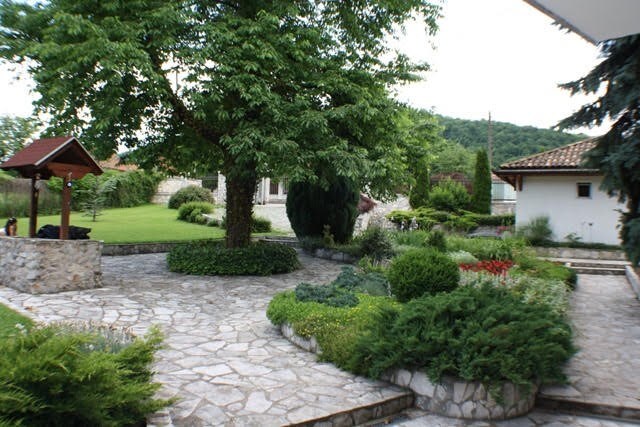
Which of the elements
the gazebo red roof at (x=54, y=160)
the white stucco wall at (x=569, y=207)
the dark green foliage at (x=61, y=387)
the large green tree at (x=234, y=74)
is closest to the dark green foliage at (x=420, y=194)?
the white stucco wall at (x=569, y=207)

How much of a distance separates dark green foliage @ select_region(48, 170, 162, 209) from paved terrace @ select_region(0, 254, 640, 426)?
19686mm

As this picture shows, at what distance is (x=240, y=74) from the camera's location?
8.80 meters

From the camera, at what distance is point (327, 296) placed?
22.6 ft

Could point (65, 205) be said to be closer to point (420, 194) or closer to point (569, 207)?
point (569, 207)

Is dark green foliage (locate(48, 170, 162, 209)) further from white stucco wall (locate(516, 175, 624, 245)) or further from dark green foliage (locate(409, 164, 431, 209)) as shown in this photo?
white stucco wall (locate(516, 175, 624, 245))

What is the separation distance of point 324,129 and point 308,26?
2.87 m

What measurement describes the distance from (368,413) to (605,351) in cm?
383

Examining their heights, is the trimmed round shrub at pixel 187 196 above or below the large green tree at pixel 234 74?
below

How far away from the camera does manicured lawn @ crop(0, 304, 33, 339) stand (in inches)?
216

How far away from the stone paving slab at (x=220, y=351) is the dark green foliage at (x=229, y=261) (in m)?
0.58

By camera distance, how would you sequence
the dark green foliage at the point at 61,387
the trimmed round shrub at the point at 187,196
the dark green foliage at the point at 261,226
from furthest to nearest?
the trimmed round shrub at the point at 187,196, the dark green foliage at the point at 261,226, the dark green foliage at the point at 61,387

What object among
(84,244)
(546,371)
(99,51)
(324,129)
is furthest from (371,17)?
(546,371)

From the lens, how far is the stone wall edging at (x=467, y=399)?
168 inches

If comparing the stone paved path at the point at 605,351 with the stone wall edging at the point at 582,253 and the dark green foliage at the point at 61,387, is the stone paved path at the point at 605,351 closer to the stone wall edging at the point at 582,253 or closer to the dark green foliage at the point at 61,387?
the dark green foliage at the point at 61,387
